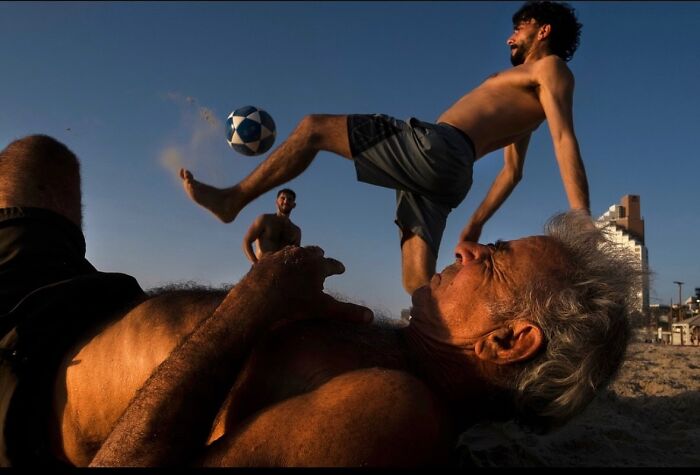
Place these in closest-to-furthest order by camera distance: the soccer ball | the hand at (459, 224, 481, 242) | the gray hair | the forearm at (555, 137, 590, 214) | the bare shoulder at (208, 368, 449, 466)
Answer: the bare shoulder at (208, 368, 449, 466) → the gray hair → the forearm at (555, 137, 590, 214) → the hand at (459, 224, 481, 242) → the soccer ball

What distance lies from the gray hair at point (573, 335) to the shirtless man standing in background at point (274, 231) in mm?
6600

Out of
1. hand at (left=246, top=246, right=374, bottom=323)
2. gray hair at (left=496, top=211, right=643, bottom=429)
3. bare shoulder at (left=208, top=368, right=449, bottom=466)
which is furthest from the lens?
gray hair at (left=496, top=211, right=643, bottom=429)

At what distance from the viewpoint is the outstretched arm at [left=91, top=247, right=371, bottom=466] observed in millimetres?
1191

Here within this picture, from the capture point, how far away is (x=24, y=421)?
1503mm

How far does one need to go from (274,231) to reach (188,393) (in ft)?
23.2

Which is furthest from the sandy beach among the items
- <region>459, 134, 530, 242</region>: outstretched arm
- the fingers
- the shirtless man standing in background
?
the shirtless man standing in background

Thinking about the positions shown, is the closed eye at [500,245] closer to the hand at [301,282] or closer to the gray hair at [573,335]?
the gray hair at [573,335]

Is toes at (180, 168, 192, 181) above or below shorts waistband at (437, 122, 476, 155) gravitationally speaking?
below

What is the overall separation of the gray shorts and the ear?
1.76 meters

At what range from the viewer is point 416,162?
3.22m

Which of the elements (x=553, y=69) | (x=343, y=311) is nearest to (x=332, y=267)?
(x=343, y=311)

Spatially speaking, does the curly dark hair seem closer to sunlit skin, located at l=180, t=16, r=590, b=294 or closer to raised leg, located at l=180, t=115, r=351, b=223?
sunlit skin, located at l=180, t=16, r=590, b=294

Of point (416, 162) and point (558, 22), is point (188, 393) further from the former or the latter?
point (558, 22)

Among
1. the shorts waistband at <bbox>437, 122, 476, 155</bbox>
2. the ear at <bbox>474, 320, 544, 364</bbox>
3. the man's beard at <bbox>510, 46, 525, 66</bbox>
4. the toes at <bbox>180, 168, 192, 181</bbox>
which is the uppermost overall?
the man's beard at <bbox>510, 46, 525, 66</bbox>
